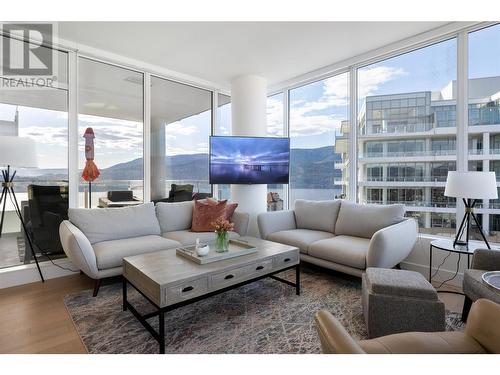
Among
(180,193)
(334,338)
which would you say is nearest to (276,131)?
(180,193)

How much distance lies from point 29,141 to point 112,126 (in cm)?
110

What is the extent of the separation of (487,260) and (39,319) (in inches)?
140

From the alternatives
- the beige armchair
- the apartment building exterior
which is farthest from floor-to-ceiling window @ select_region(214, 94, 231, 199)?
the beige armchair

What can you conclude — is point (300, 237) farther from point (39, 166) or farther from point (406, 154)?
point (39, 166)

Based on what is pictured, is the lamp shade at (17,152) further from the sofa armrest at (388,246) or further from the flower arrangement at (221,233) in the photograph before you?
the sofa armrest at (388,246)

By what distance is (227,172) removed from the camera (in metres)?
3.97

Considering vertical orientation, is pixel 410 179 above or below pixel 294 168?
Result: below

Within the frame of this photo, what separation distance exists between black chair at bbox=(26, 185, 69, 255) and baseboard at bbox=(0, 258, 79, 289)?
0.57 feet

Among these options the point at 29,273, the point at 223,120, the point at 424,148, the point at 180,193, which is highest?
the point at 223,120

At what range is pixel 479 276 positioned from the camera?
1.94 meters

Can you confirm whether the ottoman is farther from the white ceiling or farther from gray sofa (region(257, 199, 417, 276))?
the white ceiling

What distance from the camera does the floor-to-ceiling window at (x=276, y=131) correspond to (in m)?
4.88

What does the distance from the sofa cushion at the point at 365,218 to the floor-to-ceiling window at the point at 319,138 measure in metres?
0.70
